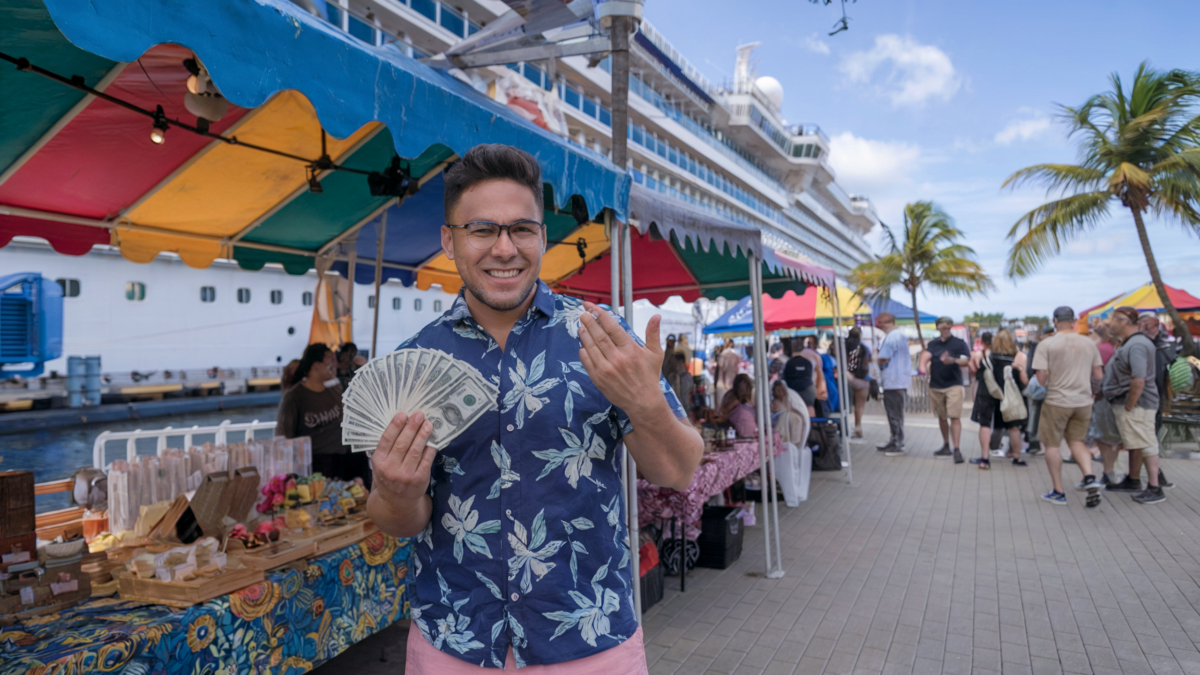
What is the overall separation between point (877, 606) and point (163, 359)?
1161 inches

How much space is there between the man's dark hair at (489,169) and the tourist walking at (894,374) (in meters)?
9.88

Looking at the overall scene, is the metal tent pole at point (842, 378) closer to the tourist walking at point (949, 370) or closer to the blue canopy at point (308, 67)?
the tourist walking at point (949, 370)

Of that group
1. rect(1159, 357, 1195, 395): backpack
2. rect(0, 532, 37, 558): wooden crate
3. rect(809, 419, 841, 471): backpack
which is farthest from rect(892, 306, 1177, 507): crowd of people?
rect(0, 532, 37, 558): wooden crate

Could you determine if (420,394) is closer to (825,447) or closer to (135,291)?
(825,447)

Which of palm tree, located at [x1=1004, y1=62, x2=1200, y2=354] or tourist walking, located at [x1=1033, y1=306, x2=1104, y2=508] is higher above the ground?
palm tree, located at [x1=1004, y1=62, x2=1200, y2=354]

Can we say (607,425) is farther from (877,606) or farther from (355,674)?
(877,606)

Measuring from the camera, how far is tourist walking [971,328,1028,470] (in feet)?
29.3

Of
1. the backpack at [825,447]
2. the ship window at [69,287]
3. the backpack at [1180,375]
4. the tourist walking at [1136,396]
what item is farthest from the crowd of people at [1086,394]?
the ship window at [69,287]

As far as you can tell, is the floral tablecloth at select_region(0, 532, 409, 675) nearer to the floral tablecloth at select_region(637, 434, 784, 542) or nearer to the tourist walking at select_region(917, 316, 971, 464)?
the floral tablecloth at select_region(637, 434, 784, 542)

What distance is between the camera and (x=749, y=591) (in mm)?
4969

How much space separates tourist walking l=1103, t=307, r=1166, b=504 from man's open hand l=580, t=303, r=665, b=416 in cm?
778

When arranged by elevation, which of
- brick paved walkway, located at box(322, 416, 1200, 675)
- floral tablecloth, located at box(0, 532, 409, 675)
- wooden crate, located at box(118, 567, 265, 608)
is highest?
wooden crate, located at box(118, 567, 265, 608)

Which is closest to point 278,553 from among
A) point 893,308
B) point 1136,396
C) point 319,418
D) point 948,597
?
point 319,418

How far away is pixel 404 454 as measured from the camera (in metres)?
1.26
